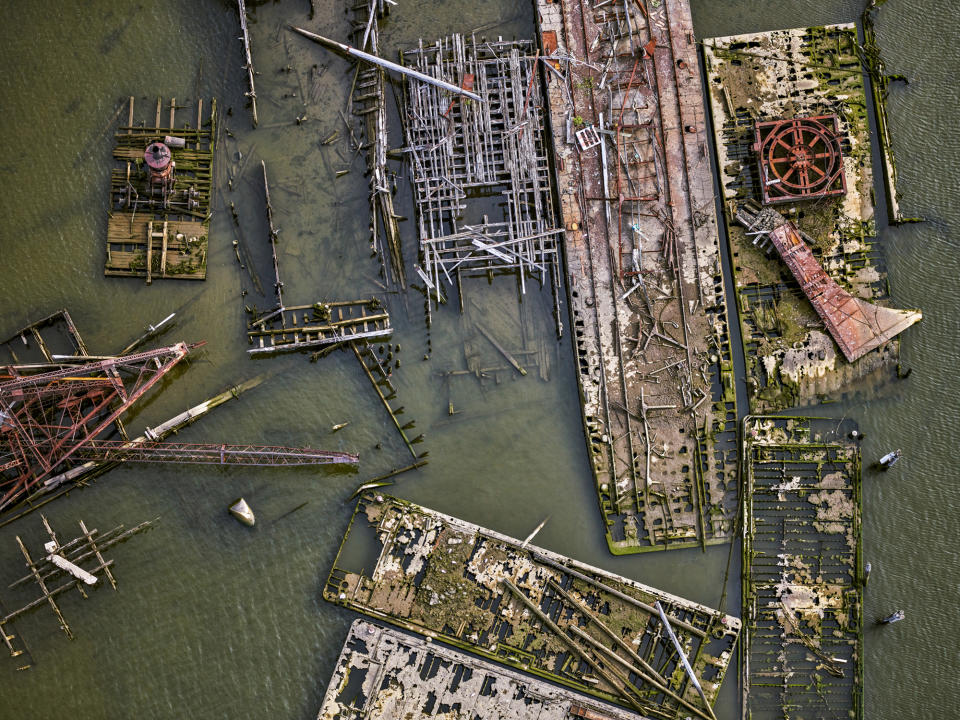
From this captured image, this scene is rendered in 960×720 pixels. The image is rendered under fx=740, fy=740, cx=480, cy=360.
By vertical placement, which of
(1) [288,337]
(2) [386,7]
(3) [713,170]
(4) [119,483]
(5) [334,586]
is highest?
(2) [386,7]

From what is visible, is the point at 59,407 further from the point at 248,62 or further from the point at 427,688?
the point at 427,688

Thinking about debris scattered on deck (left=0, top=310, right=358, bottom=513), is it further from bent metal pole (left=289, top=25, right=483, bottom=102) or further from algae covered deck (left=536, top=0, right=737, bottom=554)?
bent metal pole (left=289, top=25, right=483, bottom=102)

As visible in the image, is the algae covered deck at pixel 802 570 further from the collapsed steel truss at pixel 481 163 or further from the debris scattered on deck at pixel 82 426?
the debris scattered on deck at pixel 82 426

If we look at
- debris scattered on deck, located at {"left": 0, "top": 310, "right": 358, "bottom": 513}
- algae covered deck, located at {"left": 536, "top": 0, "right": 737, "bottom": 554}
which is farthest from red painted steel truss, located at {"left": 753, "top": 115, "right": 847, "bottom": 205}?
debris scattered on deck, located at {"left": 0, "top": 310, "right": 358, "bottom": 513}

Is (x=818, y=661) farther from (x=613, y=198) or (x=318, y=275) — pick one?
(x=318, y=275)

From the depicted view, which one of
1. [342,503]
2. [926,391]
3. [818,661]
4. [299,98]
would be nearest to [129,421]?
Result: [342,503]

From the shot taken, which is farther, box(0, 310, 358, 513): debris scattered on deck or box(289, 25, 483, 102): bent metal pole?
box(289, 25, 483, 102): bent metal pole

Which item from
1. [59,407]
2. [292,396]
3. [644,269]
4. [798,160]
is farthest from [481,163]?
[59,407]
